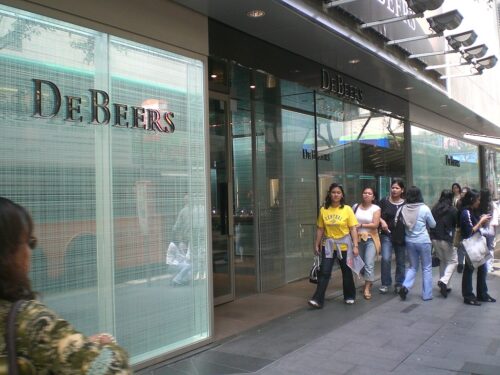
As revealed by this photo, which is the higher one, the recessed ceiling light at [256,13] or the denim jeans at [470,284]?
the recessed ceiling light at [256,13]

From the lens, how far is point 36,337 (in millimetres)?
1302

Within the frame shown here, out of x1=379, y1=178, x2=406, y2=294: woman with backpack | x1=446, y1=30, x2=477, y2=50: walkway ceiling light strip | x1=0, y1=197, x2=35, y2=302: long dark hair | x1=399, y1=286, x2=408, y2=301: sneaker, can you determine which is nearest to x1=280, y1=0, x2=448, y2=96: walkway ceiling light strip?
x1=446, y1=30, x2=477, y2=50: walkway ceiling light strip

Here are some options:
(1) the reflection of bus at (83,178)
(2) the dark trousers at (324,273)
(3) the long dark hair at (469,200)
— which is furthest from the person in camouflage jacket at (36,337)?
(3) the long dark hair at (469,200)

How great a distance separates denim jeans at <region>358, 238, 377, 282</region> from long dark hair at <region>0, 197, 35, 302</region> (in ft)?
22.5

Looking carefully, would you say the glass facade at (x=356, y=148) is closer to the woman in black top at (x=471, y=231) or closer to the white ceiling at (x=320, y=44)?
the white ceiling at (x=320, y=44)

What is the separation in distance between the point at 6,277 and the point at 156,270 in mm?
3623

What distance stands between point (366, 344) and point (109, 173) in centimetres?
325

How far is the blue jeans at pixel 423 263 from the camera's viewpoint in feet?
24.8

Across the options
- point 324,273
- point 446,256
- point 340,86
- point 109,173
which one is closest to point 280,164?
point 340,86

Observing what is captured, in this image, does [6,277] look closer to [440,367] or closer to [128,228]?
[128,228]

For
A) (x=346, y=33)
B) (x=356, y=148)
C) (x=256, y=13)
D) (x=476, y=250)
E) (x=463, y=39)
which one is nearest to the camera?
(x=256, y=13)

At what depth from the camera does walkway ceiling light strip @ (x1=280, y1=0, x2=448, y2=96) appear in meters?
5.91

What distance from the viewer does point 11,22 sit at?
3926 millimetres

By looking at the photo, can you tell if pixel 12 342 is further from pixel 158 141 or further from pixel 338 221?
pixel 338 221
